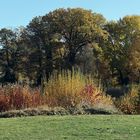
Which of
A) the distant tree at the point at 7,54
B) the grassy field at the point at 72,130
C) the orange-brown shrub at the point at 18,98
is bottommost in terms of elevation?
the grassy field at the point at 72,130


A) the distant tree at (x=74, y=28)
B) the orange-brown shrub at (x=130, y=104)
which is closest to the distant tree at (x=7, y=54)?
the distant tree at (x=74, y=28)

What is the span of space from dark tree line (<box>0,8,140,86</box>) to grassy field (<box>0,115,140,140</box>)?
43508 mm

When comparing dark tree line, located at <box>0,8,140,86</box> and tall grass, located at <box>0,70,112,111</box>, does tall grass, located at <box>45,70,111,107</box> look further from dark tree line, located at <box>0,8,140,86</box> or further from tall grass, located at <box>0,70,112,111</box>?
dark tree line, located at <box>0,8,140,86</box>

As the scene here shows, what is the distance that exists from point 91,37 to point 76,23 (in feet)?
8.52

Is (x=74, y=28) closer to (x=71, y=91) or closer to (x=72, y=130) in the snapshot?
(x=71, y=91)

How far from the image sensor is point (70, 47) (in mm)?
59906

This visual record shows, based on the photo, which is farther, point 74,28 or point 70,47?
point 74,28

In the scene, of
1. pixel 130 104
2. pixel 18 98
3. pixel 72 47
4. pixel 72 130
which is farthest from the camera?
pixel 72 47

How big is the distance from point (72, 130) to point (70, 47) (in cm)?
4876

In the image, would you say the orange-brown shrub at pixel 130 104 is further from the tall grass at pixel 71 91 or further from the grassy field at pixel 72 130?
the grassy field at pixel 72 130

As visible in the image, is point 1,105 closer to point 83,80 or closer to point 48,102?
point 48,102

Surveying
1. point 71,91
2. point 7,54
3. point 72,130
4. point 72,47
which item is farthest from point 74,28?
point 72,130

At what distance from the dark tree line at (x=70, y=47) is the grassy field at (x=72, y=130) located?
4351cm

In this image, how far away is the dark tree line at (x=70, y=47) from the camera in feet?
190
